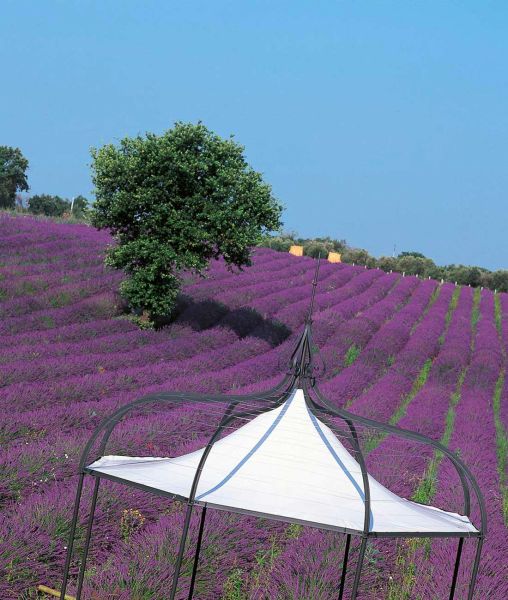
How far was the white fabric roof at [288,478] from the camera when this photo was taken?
16.1ft

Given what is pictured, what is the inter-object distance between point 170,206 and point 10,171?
55.3m

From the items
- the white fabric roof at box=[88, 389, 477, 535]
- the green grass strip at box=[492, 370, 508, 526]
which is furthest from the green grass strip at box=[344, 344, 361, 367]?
the white fabric roof at box=[88, 389, 477, 535]

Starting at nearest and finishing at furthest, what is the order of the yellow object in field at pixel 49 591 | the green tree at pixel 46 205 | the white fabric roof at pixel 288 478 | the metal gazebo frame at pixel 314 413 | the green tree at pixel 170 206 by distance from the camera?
the metal gazebo frame at pixel 314 413, the white fabric roof at pixel 288 478, the yellow object in field at pixel 49 591, the green tree at pixel 170 206, the green tree at pixel 46 205

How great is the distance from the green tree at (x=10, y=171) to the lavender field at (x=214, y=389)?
38.8 metres

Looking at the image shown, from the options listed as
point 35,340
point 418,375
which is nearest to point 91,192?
point 35,340

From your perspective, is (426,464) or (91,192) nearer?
(426,464)

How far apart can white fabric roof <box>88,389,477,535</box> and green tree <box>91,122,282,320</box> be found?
1440cm

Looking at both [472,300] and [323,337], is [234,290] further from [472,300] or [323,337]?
[472,300]

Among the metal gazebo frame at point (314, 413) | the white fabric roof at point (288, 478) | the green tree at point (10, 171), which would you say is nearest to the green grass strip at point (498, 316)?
the metal gazebo frame at point (314, 413)

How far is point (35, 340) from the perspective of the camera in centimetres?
1609

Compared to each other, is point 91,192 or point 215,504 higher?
point 91,192

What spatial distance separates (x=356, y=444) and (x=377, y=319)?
22.2m

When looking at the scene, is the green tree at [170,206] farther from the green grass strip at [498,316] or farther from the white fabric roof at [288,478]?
the white fabric roof at [288,478]

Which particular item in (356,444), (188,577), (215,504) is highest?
(356,444)
